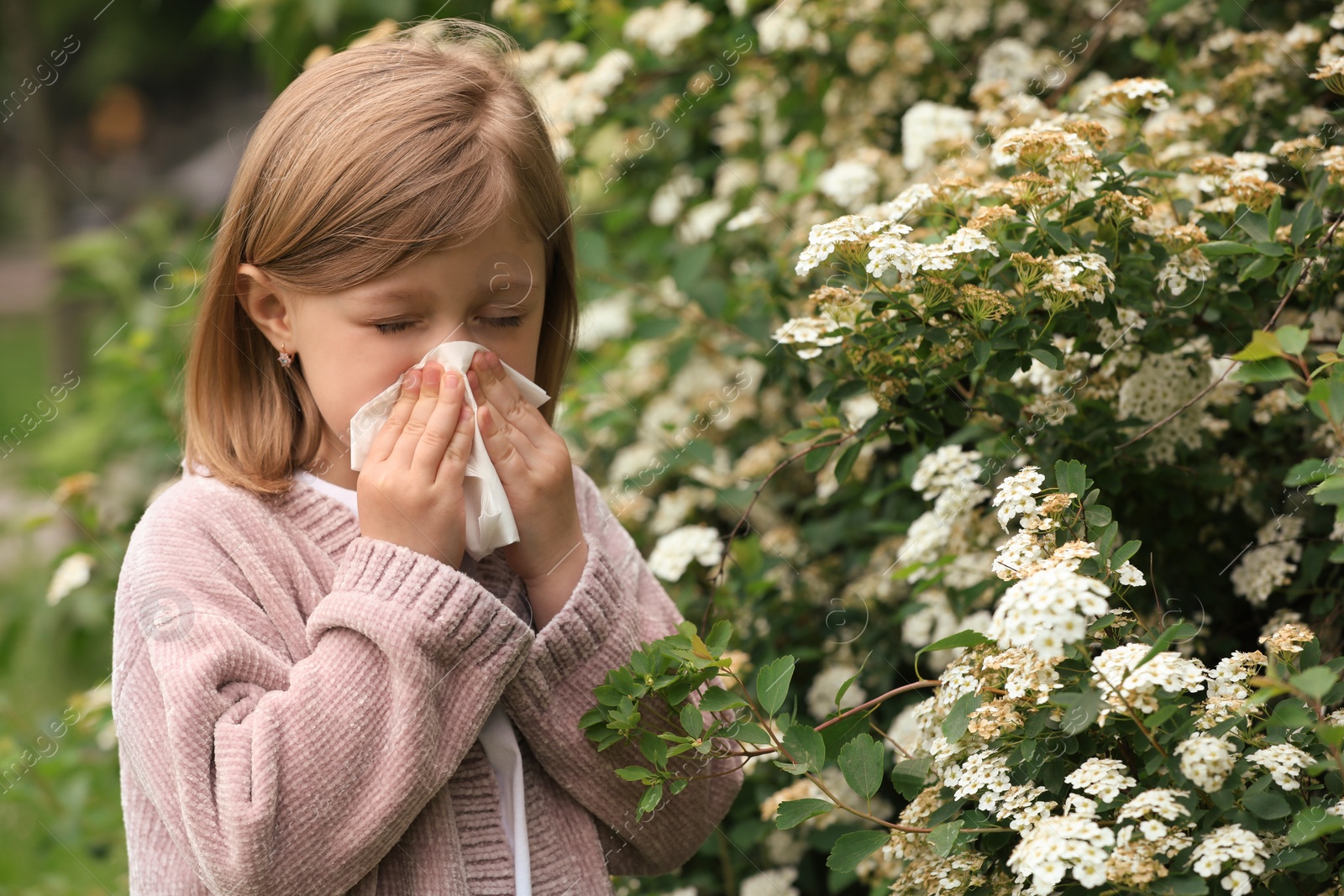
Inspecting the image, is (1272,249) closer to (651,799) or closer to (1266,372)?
(1266,372)

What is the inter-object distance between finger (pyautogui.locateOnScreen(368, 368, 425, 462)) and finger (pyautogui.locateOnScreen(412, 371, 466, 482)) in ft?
0.11

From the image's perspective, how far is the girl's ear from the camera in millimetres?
1330

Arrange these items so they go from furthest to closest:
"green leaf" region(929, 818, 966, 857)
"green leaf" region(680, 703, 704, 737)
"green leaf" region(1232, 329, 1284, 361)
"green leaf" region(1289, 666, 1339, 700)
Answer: "green leaf" region(680, 703, 704, 737)
"green leaf" region(929, 818, 966, 857)
"green leaf" region(1232, 329, 1284, 361)
"green leaf" region(1289, 666, 1339, 700)

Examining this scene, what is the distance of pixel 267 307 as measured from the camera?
135 centimetres

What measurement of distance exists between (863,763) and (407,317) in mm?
681

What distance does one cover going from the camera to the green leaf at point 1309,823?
0.91 meters

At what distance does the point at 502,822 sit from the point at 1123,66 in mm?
1913

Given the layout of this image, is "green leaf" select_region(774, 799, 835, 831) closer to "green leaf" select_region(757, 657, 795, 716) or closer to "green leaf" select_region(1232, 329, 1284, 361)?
"green leaf" select_region(757, 657, 795, 716)

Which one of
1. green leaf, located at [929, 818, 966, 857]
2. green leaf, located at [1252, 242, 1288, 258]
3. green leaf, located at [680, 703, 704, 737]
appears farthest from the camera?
green leaf, located at [1252, 242, 1288, 258]

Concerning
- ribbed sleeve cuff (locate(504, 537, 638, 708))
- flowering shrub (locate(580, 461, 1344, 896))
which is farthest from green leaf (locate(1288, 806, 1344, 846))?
ribbed sleeve cuff (locate(504, 537, 638, 708))

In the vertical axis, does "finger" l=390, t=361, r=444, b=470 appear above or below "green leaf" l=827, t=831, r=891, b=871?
above

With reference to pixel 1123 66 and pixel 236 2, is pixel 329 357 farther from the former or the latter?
pixel 236 2

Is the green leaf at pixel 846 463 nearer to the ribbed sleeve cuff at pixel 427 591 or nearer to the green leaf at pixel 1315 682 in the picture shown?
the ribbed sleeve cuff at pixel 427 591

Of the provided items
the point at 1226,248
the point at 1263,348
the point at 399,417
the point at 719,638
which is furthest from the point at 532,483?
the point at 1226,248
